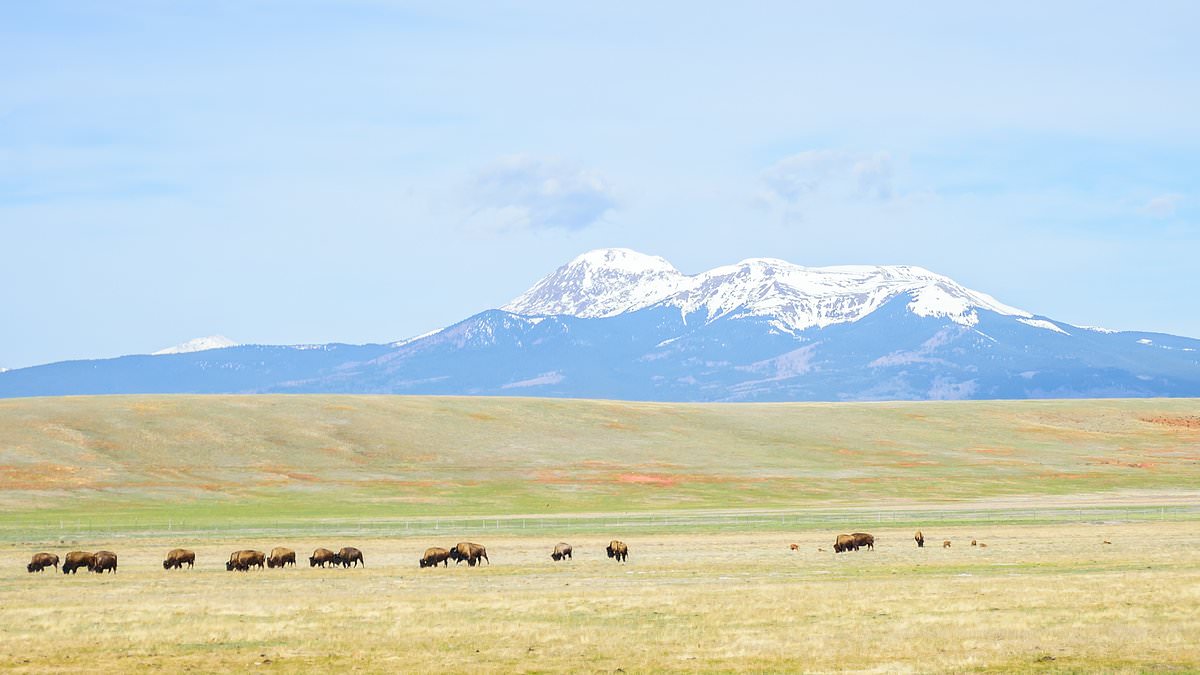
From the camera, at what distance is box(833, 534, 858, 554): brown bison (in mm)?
62094

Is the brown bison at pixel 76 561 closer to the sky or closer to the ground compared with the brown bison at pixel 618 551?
closer to the sky

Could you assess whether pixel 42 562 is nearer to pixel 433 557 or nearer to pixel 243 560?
pixel 243 560

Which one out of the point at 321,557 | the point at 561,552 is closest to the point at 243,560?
the point at 321,557

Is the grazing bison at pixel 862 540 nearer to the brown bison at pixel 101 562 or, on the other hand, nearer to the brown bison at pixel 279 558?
the brown bison at pixel 279 558

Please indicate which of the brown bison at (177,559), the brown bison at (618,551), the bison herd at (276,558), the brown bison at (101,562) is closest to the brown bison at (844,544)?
the brown bison at (618,551)

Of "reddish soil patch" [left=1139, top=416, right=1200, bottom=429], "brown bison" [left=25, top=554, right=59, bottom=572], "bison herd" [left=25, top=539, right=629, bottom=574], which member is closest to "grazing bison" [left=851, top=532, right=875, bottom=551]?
"bison herd" [left=25, top=539, right=629, bottom=574]

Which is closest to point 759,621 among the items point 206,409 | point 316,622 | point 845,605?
point 845,605

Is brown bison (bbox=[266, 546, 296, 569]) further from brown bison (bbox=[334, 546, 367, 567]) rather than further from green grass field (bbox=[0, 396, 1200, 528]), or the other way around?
green grass field (bbox=[0, 396, 1200, 528])

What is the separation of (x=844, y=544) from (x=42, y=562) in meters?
35.0

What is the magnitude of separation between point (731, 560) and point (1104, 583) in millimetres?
17903

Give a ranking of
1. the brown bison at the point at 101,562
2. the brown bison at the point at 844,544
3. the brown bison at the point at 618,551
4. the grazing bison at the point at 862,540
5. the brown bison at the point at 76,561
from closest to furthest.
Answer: the brown bison at the point at 76,561
the brown bison at the point at 101,562
the brown bison at the point at 618,551
the brown bison at the point at 844,544
the grazing bison at the point at 862,540

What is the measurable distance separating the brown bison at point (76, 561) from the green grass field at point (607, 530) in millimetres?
482

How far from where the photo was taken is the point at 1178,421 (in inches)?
→ 6722

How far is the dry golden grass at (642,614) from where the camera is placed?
1205 inches
